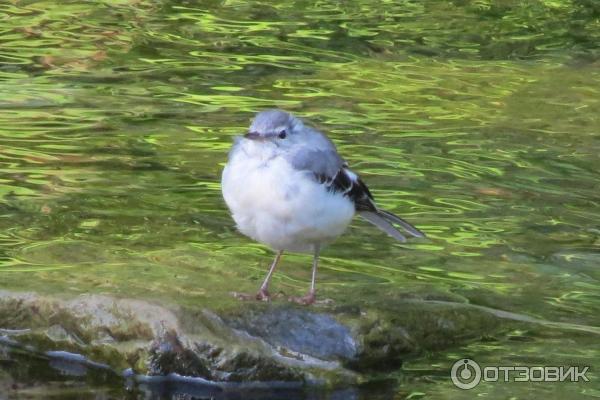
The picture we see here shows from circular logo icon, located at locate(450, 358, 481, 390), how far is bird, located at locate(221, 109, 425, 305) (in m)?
0.90

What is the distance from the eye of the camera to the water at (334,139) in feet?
25.8

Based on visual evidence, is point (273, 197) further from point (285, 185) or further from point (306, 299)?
point (306, 299)

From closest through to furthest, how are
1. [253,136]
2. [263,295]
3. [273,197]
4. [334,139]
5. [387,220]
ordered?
1. [273,197]
2. [253,136]
3. [263,295]
4. [387,220]
5. [334,139]

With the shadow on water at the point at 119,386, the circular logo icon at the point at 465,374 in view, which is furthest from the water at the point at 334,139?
the shadow on water at the point at 119,386

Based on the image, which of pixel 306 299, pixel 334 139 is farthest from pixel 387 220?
pixel 334 139

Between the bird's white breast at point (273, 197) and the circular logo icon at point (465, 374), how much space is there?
3.19 ft

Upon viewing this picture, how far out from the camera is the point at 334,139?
11219 millimetres

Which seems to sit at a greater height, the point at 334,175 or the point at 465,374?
the point at 334,175

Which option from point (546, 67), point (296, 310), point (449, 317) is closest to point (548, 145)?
point (546, 67)

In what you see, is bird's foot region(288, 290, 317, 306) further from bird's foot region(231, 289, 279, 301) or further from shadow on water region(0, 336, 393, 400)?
shadow on water region(0, 336, 393, 400)

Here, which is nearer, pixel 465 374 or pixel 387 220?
pixel 465 374

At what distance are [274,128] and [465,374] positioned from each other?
1538 mm

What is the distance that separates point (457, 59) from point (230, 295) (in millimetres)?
7393

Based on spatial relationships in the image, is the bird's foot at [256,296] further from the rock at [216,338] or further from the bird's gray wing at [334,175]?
the bird's gray wing at [334,175]
